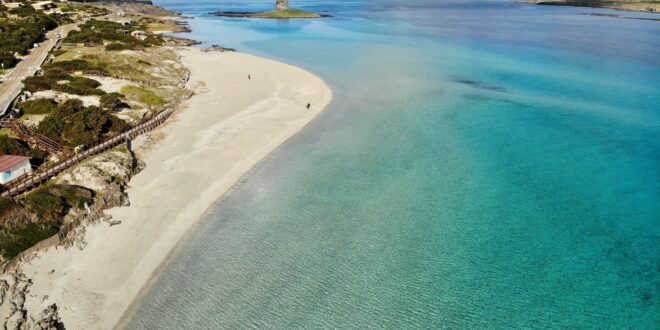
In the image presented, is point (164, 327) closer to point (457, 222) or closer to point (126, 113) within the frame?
point (457, 222)

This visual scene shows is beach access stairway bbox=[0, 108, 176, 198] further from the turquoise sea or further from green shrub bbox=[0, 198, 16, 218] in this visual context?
the turquoise sea

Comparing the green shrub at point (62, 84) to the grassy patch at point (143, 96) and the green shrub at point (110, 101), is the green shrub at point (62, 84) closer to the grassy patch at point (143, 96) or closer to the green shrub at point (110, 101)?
the green shrub at point (110, 101)

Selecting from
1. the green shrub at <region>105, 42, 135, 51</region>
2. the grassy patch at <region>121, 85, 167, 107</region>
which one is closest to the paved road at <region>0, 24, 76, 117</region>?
the green shrub at <region>105, 42, 135, 51</region>

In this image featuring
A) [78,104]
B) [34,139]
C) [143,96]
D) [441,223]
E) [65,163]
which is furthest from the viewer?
[143,96]

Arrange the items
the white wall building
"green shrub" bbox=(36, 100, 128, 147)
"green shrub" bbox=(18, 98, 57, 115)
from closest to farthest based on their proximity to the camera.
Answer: the white wall building < "green shrub" bbox=(36, 100, 128, 147) < "green shrub" bbox=(18, 98, 57, 115)

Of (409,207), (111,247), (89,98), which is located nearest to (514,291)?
(409,207)

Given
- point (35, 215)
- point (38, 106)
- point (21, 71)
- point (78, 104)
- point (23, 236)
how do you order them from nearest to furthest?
1. point (23, 236)
2. point (35, 215)
3. point (38, 106)
4. point (78, 104)
5. point (21, 71)

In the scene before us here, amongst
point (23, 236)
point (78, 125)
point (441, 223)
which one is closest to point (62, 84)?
point (78, 125)

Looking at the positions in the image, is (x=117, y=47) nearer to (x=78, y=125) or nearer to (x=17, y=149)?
(x=78, y=125)
